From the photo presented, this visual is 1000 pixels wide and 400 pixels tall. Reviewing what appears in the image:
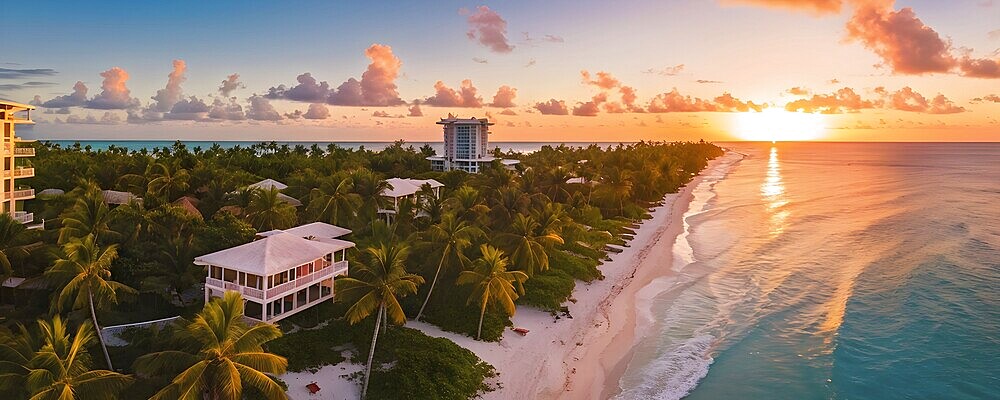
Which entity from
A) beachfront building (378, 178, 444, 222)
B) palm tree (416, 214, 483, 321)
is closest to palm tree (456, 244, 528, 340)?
palm tree (416, 214, 483, 321)

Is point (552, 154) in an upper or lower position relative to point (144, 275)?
upper

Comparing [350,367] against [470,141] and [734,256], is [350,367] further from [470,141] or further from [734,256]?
[470,141]

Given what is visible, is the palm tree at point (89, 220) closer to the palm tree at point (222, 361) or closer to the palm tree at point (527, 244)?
the palm tree at point (222, 361)

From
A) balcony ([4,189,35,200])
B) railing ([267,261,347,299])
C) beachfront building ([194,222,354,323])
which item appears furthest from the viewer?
balcony ([4,189,35,200])

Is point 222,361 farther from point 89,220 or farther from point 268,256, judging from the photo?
point 89,220

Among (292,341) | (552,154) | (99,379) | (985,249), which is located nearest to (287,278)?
(292,341)

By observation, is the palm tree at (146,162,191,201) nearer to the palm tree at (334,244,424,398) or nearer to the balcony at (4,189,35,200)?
the balcony at (4,189,35,200)

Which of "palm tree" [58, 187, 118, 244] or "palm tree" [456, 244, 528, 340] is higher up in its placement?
"palm tree" [58, 187, 118, 244]
